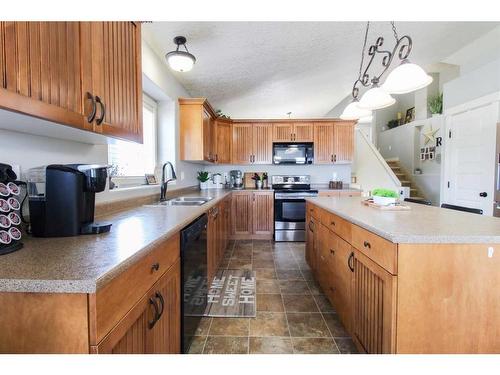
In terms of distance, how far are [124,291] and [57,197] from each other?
0.52 m

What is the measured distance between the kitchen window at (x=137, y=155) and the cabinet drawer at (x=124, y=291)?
1084 millimetres

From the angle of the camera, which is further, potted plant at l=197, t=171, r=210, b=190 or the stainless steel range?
potted plant at l=197, t=171, r=210, b=190

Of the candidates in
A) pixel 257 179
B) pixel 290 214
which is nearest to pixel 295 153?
pixel 257 179

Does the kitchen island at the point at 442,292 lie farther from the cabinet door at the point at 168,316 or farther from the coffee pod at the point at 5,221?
the coffee pod at the point at 5,221

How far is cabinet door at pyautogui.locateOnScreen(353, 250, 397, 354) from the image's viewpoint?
107 cm

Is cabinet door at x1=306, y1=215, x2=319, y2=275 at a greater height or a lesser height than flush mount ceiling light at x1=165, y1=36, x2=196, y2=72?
lesser

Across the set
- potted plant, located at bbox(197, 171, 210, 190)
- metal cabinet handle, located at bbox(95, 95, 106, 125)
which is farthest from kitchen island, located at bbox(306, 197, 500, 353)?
potted plant, located at bbox(197, 171, 210, 190)

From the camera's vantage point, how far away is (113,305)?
680mm

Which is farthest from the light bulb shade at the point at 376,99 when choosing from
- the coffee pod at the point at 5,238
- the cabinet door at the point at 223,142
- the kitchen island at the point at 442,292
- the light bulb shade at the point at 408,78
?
the cabinet door at the point at 223,142

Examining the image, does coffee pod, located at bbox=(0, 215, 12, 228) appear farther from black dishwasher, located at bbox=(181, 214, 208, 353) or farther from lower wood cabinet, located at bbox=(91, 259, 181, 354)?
black dishwasher, located at bbox=(181, 214, 208, 353)

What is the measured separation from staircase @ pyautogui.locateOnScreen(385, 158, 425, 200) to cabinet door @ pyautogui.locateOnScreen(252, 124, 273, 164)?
3.82 m

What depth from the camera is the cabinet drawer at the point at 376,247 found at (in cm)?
107
